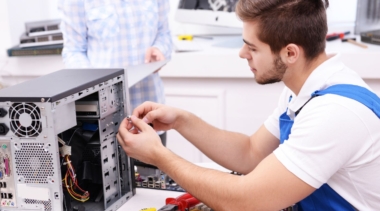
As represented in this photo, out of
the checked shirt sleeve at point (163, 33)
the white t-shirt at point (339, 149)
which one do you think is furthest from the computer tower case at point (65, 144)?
the checked shirt sleeve at point (163, 33)

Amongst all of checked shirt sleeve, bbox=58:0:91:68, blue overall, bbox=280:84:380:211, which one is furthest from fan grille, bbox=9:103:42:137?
checked shirt sleeve, bbox=58:0:91:68

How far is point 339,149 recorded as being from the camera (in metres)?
1.08

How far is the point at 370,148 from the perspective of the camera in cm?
111

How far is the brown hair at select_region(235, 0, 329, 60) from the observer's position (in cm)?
118

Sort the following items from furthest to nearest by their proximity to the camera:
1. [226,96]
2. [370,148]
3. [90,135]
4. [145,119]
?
1. [226,96]
2. [145,119]
3. [90,135]
4. [370,148]

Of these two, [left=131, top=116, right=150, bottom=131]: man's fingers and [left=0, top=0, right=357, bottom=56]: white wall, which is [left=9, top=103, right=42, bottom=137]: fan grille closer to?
[left=131, top=116, right=150, bottom=131]: man's fingers

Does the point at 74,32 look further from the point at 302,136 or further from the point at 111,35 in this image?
the point at 302,136

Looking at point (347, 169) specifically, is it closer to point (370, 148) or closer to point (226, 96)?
point (370, 148)

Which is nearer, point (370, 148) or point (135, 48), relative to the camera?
point (370, 148)

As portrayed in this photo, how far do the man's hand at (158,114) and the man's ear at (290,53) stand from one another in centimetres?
41

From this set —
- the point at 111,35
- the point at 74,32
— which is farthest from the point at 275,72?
the point at 74,32

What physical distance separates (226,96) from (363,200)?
149 centimetres

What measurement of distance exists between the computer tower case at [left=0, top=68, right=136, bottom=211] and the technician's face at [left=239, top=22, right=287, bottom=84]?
33cm

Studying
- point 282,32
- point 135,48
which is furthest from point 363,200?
point 135,48
